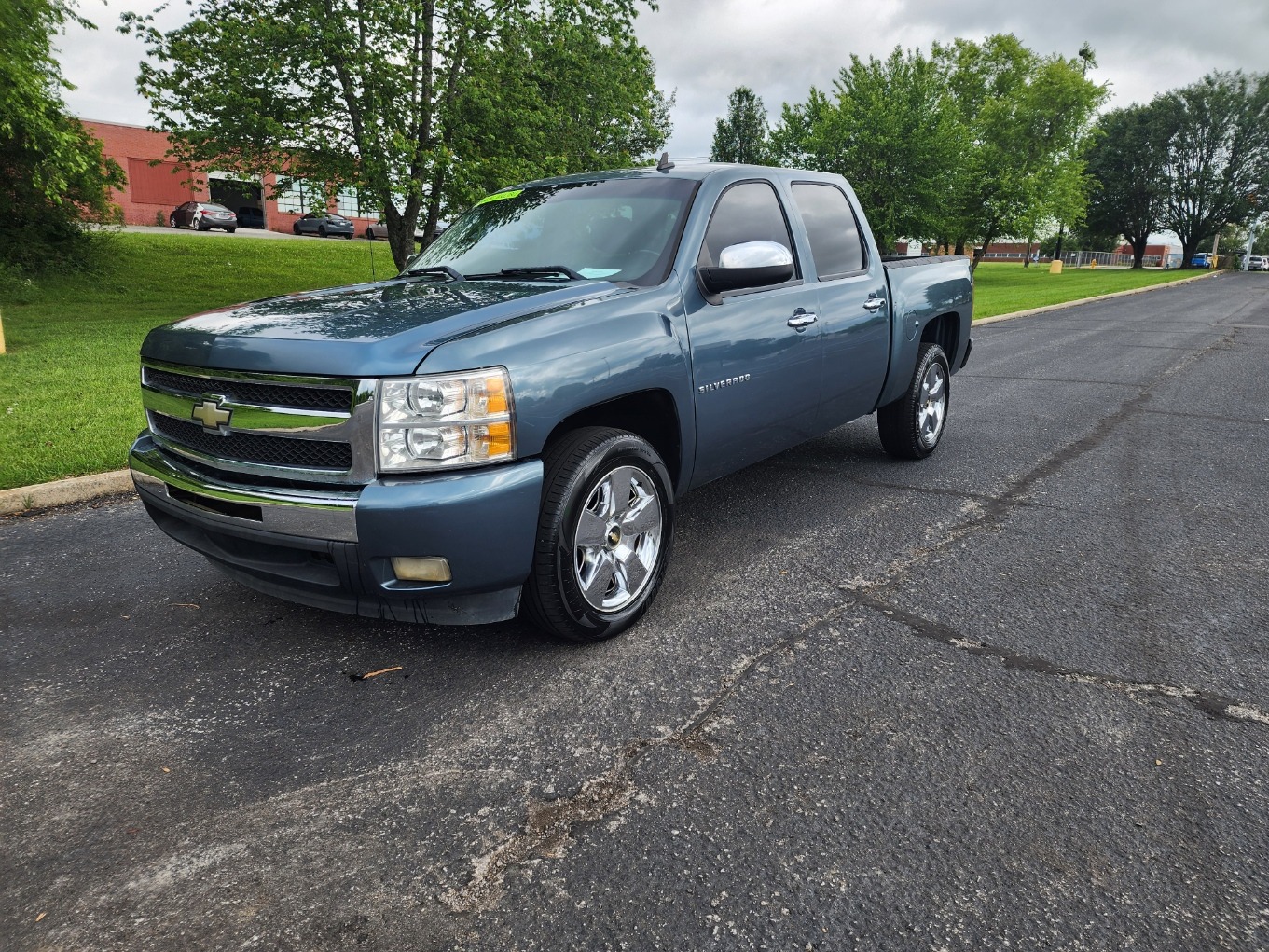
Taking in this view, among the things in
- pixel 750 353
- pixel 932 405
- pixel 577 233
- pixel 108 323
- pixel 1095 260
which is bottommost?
pixel 108 323

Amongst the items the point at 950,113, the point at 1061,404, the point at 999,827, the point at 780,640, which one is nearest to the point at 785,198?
the point at 780,640

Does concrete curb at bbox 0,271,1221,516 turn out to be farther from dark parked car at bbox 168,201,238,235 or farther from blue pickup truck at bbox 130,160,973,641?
dark parked car at bbox 168,201,238,235

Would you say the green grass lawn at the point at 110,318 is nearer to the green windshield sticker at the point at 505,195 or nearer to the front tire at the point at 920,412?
the green windshield sticker at the point at 505,195

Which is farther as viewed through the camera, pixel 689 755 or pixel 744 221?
pixel 744 221

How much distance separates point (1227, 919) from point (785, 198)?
373 centimetres

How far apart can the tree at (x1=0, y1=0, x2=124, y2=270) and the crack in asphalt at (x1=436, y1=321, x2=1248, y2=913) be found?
15.7 meters

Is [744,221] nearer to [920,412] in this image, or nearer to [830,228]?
[830,228]

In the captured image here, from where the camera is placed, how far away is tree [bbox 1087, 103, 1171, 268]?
238 ft

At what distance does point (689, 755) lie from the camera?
8.59 feet

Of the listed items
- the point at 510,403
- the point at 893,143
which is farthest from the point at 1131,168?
the point at 510,403

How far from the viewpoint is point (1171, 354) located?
12711 millimetres

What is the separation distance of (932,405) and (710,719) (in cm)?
411

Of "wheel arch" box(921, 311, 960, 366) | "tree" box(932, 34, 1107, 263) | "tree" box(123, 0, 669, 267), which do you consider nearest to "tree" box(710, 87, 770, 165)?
"tree" box(932, 34, 1107, 263)

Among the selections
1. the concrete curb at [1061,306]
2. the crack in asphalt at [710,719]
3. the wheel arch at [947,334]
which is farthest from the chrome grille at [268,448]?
the concrete curb at [1061,306]
